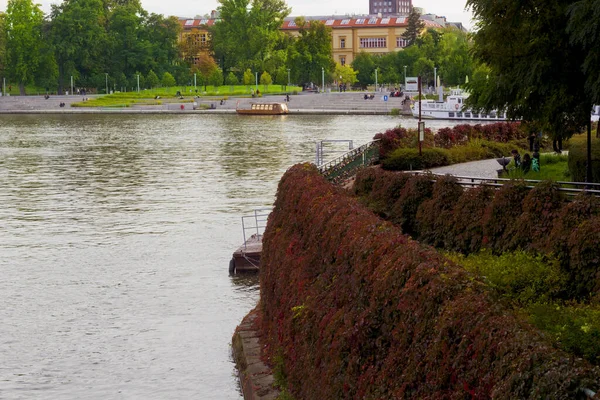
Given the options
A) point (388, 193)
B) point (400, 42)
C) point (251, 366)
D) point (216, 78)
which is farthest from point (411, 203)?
point (400, 42)

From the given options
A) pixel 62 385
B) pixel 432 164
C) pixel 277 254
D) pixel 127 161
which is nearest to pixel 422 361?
pixel 277 254

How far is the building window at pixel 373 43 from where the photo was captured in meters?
168

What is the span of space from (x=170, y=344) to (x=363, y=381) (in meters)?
10.8

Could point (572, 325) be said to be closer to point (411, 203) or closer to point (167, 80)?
point (411, 203)

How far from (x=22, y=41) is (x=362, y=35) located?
58.8 meters

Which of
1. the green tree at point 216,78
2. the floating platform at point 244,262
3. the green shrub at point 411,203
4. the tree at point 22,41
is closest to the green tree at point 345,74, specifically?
the green tree at point 216,78

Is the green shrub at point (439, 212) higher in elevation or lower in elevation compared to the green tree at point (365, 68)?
lower

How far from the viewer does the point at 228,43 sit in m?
136

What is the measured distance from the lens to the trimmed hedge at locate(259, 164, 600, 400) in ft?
21.1

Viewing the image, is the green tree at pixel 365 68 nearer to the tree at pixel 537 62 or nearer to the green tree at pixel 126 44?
the green tree at pixel 126 44

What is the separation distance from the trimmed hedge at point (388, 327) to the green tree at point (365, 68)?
129206 mm

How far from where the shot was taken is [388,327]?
8.91 meters

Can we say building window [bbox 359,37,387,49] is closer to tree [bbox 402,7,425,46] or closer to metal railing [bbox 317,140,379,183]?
tree [bbox 402,7,425,46]

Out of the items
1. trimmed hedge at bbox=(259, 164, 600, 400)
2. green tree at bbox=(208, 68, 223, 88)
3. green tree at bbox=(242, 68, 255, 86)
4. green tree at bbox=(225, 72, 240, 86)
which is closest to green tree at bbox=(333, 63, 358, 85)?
green tree at bbox=(242, 68, 255, 86)
